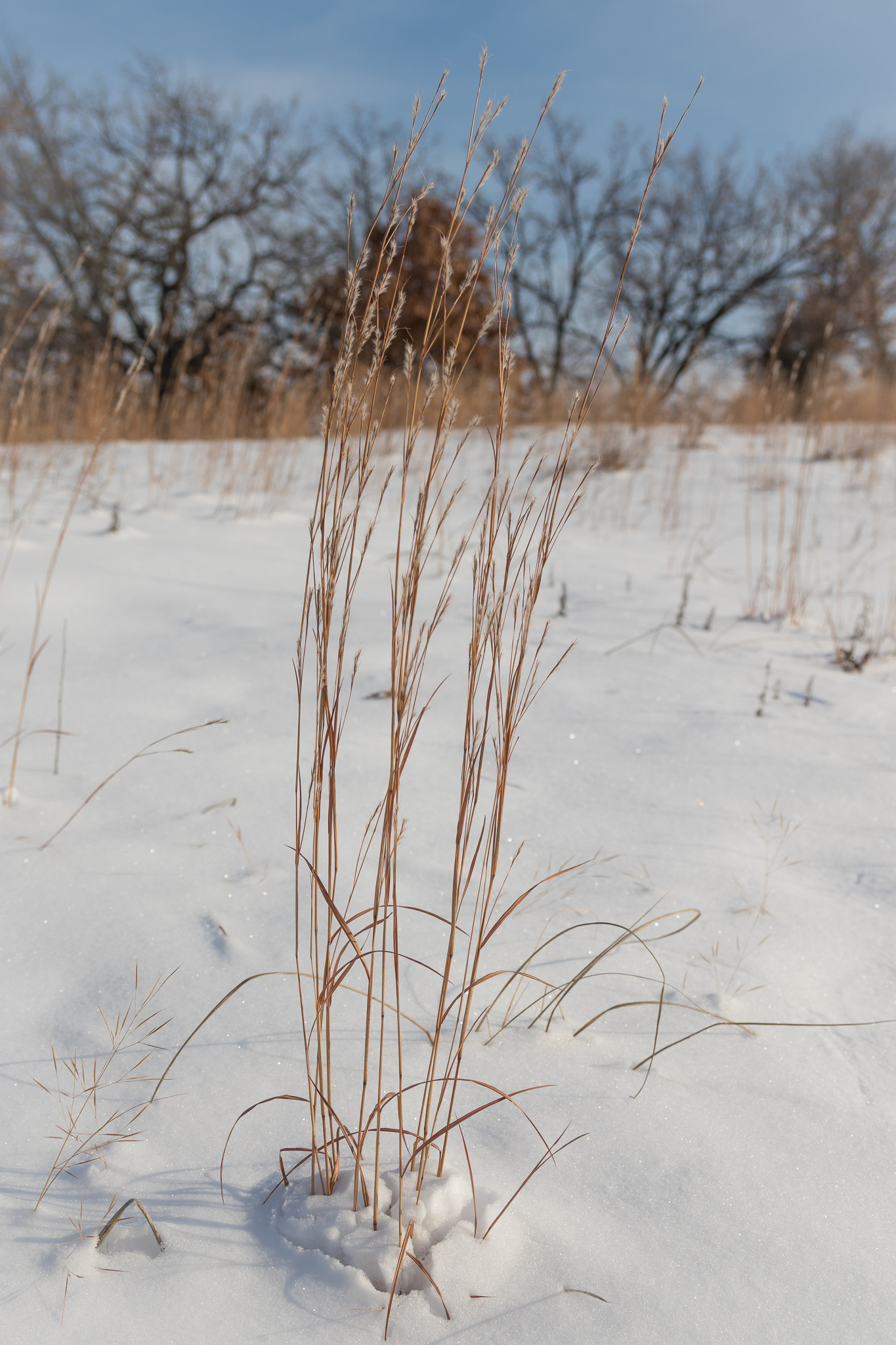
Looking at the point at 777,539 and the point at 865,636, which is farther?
the point at 777,539

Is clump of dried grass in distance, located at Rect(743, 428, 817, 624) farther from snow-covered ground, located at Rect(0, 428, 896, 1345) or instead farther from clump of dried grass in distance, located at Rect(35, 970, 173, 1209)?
clump of dried grass in distance, located at Rect(35, 970, 173, 1209)

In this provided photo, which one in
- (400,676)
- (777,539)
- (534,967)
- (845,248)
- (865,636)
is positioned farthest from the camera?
(845,248)

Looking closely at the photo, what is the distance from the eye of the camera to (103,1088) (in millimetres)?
927

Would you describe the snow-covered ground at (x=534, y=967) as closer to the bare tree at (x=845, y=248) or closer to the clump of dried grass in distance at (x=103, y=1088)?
the clump of dried grass in distance at (x=103, y=1088)

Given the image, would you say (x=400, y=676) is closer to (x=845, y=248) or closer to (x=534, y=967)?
(x=534, y=967)

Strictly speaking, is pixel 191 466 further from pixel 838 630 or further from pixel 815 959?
pixel 815 959

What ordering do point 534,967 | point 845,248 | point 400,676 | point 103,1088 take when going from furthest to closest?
1. point 845,248
2. point 534,967
3. point 103,1088
4. point 400,676

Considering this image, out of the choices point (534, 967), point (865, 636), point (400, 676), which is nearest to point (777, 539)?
point (865, 636)

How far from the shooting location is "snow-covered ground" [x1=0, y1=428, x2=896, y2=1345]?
75 cm

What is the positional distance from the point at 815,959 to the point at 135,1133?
0.98 meters

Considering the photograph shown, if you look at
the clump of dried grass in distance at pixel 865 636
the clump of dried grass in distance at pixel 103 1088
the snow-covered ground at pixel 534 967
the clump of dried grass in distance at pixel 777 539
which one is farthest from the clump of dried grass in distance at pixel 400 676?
the clump of dried grass in distance at pixel 777 539

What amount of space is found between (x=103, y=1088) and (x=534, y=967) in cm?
59

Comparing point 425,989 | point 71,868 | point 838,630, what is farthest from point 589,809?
point 838,630

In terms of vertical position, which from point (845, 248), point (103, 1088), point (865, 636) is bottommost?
point (103, 1088)
